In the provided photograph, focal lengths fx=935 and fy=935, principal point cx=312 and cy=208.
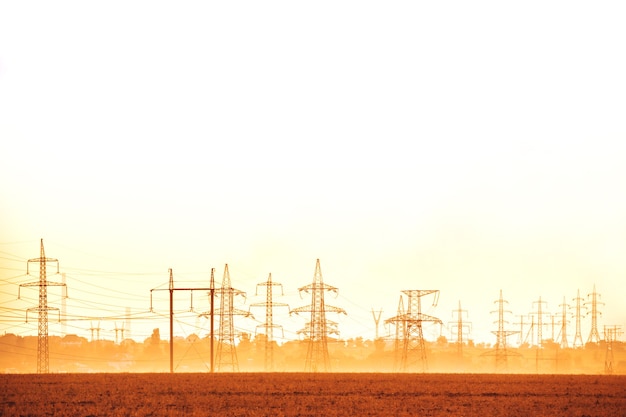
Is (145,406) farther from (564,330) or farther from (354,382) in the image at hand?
(564,330)

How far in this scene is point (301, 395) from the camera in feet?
169

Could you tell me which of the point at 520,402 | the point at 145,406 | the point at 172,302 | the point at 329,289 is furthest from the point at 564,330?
the point at 145,406

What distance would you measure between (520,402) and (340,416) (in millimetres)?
13215

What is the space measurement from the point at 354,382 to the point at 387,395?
11223mm

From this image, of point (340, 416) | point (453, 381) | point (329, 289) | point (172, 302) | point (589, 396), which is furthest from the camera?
point (329, 289)

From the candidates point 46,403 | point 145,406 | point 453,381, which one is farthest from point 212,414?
point 453,381

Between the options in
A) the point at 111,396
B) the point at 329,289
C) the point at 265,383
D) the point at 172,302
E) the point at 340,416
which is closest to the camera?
the point at 340,416

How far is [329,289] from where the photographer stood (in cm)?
9981

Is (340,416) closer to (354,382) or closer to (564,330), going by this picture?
(354,382)

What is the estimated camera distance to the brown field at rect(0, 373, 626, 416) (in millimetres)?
43125

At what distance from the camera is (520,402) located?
49.6 meters

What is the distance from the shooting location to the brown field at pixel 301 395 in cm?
4312

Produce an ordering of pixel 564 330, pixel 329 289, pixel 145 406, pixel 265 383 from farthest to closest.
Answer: pixel 564 330 → pixel 329 289 → pixel 265 383 → pixel 145 406

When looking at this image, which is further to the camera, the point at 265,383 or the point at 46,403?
the point at 265,383
